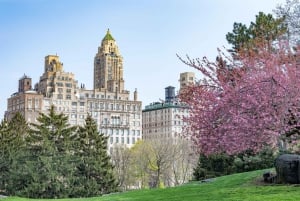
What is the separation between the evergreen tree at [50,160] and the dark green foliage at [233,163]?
12454 millimetres

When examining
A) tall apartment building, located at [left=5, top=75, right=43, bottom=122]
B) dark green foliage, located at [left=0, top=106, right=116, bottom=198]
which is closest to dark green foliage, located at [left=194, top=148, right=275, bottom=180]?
dark green foliage, located at [left=0, top=106, right=116, bottom=198]

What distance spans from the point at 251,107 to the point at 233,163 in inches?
392

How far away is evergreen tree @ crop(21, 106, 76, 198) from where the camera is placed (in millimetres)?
35062

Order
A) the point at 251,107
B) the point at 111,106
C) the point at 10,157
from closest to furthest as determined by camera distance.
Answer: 1. the point at 251,107
2. the point at 10,157
3. the point at 111,106

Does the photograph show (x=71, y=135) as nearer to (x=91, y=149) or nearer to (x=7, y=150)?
(x=91, y=149)

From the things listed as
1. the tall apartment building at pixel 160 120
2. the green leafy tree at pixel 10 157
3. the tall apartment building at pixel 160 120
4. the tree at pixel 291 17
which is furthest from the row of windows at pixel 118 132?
the tree at pixel 291 17

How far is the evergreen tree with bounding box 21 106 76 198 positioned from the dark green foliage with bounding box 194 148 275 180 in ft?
40.9

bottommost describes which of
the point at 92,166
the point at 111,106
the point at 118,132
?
the point at 92,166

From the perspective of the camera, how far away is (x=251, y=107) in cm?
1327

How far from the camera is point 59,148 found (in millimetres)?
37406

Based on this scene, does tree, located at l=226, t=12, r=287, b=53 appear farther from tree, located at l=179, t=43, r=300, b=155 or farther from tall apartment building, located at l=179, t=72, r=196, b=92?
tree, located at l=179, t=43, r=300, b=155

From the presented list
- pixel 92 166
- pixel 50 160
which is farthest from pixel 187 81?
pixel 92 166

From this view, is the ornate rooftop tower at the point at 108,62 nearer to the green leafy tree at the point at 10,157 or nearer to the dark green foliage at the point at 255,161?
the green leafy tree at the point at 10,157

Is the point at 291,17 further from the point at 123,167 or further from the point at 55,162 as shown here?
the point at 123,167
